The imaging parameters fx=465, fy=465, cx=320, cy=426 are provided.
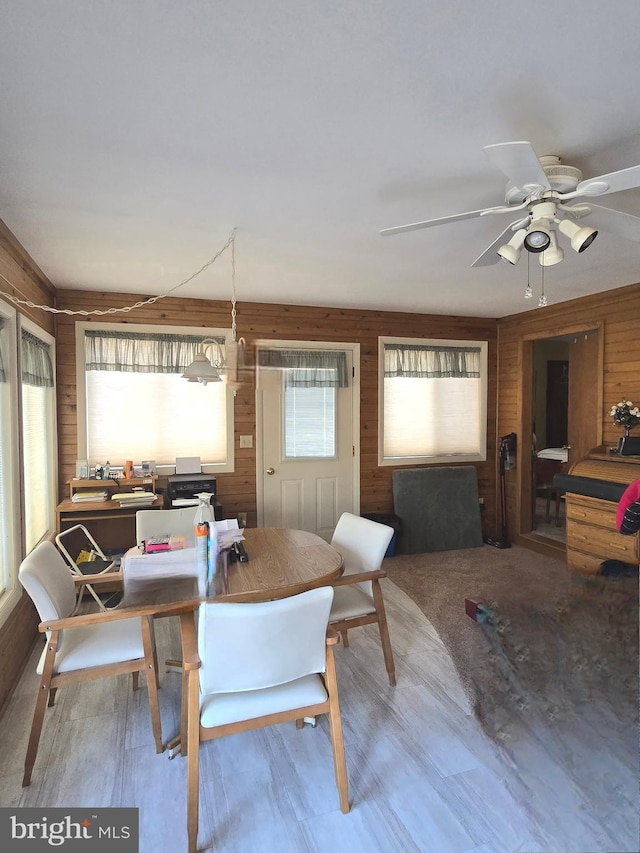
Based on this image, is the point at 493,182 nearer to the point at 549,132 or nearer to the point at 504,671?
the point at 549,132

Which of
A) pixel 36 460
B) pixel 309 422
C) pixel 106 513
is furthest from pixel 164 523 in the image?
pixel 309 422

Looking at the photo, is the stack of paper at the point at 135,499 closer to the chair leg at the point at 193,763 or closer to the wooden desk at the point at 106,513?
the wooden desk at the point at 106,513

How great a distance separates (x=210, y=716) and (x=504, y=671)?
1176 millimetres

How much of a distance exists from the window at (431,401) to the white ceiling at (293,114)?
2.24m

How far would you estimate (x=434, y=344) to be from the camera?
5.20m

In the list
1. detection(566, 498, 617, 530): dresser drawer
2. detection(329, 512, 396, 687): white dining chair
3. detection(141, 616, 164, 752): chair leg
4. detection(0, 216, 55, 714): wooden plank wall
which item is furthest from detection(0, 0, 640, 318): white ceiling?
detection(566, 498, 617, 530): dresser drawer

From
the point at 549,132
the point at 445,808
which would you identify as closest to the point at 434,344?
the point at 549,132

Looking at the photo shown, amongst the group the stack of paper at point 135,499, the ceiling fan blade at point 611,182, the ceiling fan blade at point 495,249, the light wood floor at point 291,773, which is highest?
the ceiling fan blade at point 495,249

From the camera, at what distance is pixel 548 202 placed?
174 centimetres

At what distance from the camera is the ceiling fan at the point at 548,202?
1446 mm

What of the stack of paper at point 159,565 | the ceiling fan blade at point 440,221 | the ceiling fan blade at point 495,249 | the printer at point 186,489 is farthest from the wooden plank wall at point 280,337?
the ceiling fan blade at point 440,221

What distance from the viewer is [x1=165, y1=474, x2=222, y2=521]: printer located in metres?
3.87

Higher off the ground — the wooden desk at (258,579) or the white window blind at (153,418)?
the white window blind at (153,418)

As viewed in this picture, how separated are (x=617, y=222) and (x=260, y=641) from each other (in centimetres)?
214
